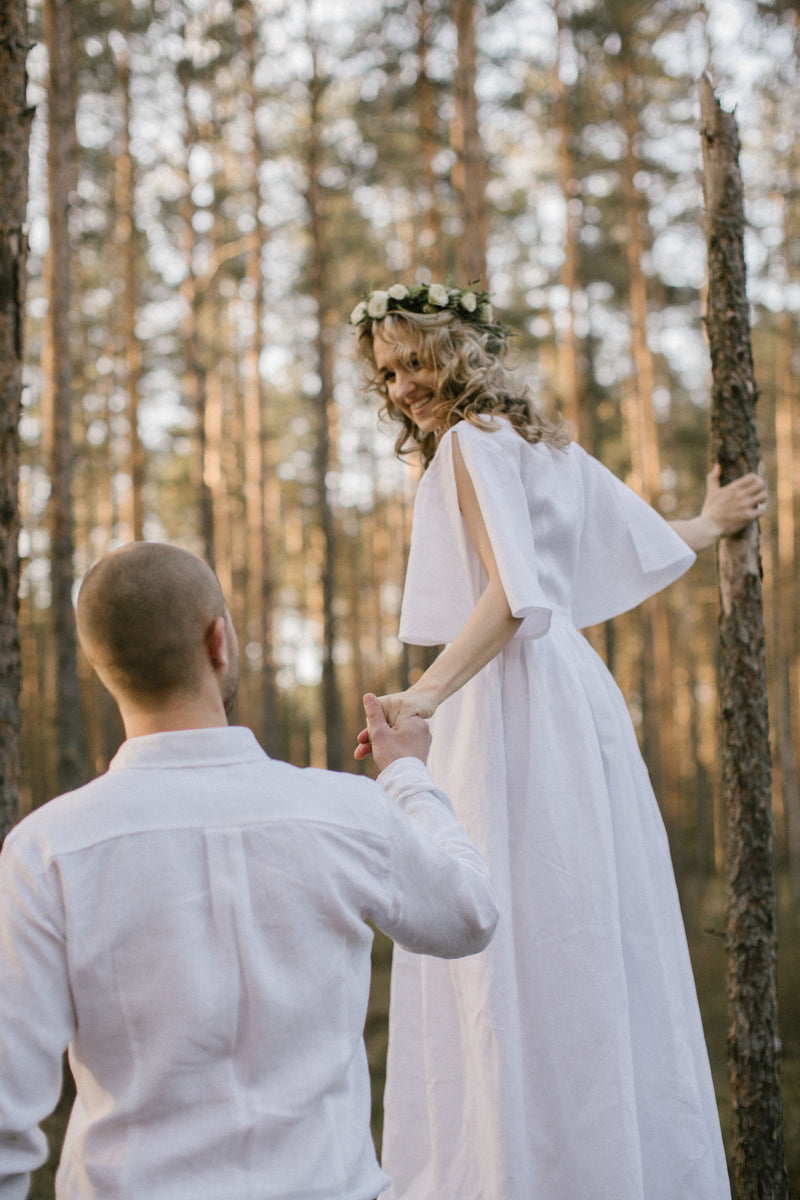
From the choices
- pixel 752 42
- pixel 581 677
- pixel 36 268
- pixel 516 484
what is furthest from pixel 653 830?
pixel 36 268

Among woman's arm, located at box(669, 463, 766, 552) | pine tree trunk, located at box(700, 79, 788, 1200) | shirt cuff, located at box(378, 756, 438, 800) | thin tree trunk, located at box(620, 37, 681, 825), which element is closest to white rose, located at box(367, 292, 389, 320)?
woman's arm, located at box(669, 463, 766, 552)

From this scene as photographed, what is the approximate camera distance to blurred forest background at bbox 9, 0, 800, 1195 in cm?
1130

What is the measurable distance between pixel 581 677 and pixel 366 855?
4.18ft

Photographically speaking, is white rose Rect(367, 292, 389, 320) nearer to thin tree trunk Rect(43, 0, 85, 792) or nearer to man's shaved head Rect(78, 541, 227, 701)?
man's shaved head Rect(78, 541, 227, 701)

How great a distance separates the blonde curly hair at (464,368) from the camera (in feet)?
9.29

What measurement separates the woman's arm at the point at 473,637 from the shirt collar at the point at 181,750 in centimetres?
70

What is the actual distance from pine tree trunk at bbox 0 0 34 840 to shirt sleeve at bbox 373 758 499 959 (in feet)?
7.19

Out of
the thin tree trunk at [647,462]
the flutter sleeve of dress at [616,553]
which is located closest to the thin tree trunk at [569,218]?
the thin tree trunk at [647,462]

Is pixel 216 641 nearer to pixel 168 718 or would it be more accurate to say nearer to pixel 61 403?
pixel 168 718

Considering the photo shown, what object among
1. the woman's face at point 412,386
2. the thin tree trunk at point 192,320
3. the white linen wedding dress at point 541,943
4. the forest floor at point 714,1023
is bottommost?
the forest floor at point 714,1023

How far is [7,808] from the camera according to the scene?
3.68m

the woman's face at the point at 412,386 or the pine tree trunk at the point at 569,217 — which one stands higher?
the pine tree trunk at the point at 569,217

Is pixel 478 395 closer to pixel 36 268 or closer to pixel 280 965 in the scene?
pixel 280 965

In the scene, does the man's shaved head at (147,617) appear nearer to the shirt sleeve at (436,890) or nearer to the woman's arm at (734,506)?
the shirt sleeve at (436,890)
